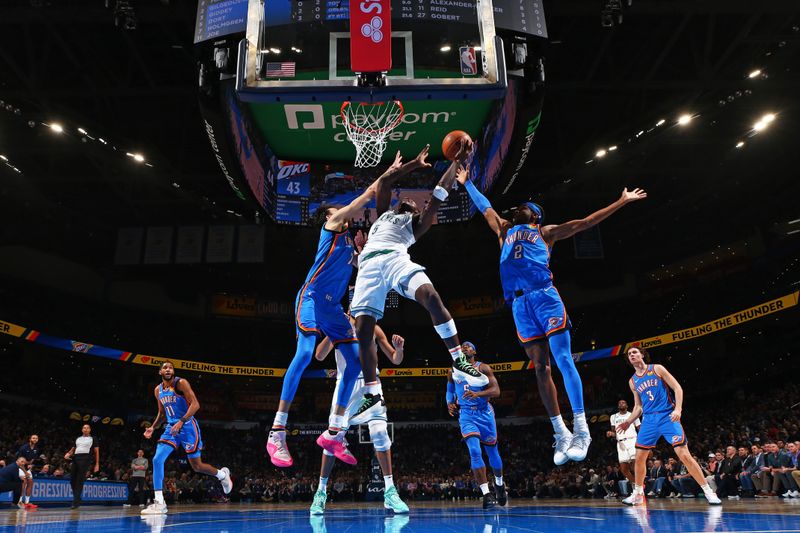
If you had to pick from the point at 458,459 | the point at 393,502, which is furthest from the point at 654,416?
the point at 458,459

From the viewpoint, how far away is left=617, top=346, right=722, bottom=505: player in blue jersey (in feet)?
26.9

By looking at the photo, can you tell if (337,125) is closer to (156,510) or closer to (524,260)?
(524,260)

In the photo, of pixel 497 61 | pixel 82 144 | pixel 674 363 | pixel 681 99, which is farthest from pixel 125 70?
pixel 674 363

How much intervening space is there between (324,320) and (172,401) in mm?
4268

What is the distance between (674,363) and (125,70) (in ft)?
80.4

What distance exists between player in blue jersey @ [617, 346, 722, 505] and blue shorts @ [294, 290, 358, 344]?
13.0 ft

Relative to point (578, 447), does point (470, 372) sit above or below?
above

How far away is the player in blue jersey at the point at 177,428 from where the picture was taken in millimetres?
9281

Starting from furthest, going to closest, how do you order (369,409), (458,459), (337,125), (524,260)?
(458,459), (337,125), (369,409), (524,260)

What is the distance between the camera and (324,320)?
22.2 feet

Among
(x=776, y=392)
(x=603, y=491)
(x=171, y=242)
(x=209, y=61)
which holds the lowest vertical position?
(x=603, y=491)

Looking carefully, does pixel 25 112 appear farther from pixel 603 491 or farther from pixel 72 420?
pixel 603 491

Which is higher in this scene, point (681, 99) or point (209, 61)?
point (681, 99)

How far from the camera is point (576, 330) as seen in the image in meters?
30.4
